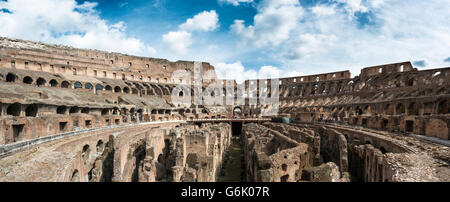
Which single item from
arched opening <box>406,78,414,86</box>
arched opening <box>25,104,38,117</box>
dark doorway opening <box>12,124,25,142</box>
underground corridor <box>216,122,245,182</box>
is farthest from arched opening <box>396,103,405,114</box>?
arched opening <box>25,104,38,117</box>

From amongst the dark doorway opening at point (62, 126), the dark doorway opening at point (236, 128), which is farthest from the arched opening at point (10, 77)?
the dark doorway opening at point (236, 128)

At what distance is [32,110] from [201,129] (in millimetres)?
14057

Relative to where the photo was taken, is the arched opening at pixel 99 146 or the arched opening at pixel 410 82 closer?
the arched opening at pixel 99 146

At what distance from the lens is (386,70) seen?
37.5 m

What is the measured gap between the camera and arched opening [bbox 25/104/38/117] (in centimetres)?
1812

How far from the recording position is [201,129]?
55.9ft

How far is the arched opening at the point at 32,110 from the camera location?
18.1m

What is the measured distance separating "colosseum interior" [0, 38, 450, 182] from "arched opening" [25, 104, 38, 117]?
0.42 feet

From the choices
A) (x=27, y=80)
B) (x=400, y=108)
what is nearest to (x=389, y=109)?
(x=400, y=108)

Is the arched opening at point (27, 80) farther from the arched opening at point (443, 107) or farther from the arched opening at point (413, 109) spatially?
the arched opening at point (443, 107)

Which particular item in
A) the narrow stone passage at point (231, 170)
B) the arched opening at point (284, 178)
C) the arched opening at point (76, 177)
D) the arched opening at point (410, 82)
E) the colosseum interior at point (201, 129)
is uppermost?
the arched opening at point (410, 82)

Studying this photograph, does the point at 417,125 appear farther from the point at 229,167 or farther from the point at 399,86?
the point at 399,86

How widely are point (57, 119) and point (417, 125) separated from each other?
25.6 metres

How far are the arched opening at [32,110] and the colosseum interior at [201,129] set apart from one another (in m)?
0.13
